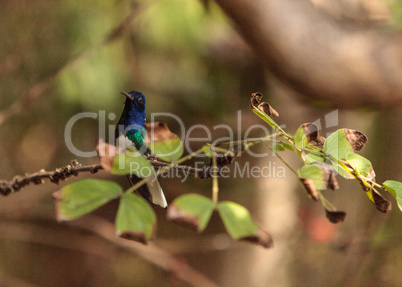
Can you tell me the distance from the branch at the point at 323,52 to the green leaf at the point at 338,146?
1.07 meters

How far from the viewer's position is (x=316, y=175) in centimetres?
45

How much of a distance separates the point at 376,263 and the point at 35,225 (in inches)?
81.7

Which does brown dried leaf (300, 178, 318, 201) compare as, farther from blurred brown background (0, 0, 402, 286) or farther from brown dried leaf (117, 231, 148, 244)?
blurred brown background (0, 0, 402, 286)

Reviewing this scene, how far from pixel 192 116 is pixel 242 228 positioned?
2124mm

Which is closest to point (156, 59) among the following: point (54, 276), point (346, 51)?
point (346, 51)

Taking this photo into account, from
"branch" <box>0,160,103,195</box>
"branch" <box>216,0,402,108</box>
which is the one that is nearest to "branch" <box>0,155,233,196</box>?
"branch" <box>0,160,103,195</box>

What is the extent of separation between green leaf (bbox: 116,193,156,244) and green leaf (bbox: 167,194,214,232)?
22 mm

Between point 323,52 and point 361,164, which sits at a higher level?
point 323,52

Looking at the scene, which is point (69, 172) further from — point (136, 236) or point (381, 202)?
point (381, 202)

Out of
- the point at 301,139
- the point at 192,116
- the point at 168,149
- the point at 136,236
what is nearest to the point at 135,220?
the point at 136,236

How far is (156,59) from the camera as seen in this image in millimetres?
2500

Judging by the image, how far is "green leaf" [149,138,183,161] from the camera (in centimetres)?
47

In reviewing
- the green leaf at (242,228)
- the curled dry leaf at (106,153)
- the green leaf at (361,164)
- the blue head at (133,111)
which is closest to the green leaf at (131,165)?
the curled dry leaf at (106,153)

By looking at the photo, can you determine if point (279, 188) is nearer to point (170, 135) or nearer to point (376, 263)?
point (376, 263)
